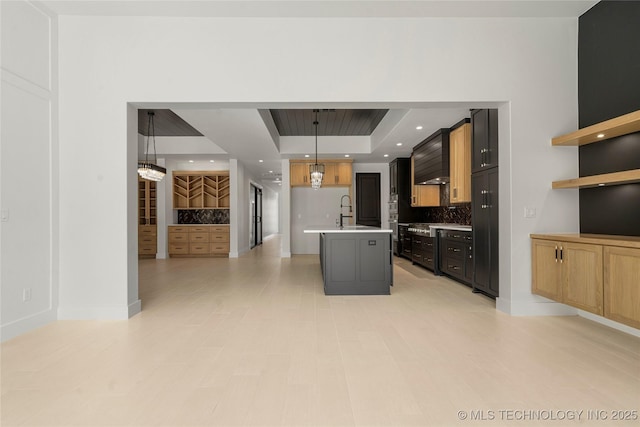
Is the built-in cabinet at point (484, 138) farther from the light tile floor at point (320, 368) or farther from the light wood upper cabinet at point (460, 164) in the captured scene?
the light tile floor at point (320, 368)

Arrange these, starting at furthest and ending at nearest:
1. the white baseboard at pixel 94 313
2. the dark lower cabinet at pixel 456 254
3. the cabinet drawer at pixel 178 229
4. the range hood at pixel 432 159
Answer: the cabinet drawer at pixel 178 229 < the range hood at pixel 432 159 < the dark lower cabinet at pixel 456 254 < the white baseboard at pixel 94 313

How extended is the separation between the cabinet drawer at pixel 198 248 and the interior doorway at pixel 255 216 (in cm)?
224

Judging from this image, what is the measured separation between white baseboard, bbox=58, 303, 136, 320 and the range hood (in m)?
5.32

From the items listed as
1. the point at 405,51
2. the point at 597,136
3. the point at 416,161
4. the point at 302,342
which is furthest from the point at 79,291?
the point at 416,161

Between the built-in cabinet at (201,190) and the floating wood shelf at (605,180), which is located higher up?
the built-in cabinet at (201,190)

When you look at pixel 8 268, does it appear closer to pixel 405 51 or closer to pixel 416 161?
pixel 405 51

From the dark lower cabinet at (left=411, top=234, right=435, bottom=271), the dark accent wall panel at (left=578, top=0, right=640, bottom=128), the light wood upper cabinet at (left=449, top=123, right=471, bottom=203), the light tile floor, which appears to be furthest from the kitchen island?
the dark accent wall panel at (left=578, top=0, right=640, bottom=128)

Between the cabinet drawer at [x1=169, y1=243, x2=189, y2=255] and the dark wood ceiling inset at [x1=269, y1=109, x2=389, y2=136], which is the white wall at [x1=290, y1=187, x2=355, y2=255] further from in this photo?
the cabinet drawer at [x1=169, y1=243, x2=189, y2=255]

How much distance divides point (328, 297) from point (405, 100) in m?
2.63

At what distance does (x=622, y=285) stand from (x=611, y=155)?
1.36 meters

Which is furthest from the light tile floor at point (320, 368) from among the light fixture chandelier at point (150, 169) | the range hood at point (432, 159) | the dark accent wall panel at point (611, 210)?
the light fixture chandelier at point (150, 169)

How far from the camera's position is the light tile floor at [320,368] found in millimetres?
1867

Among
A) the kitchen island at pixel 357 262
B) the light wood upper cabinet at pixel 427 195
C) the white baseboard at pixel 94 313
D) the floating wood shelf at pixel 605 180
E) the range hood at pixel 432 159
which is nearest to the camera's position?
the floating wood shelf at pixel 605 180

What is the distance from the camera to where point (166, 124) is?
23.9 ft
